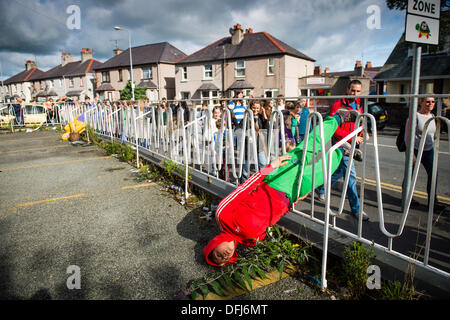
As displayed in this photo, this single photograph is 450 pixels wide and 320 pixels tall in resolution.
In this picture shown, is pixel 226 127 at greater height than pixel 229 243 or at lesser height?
greater

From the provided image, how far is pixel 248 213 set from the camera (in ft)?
8.87

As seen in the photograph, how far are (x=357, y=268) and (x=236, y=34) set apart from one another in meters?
36.5

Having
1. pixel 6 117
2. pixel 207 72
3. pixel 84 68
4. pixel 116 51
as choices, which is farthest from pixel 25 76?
pixel 6 117

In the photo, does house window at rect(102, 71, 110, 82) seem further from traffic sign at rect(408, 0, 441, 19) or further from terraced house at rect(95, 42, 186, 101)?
traffic sign at rect(408, 0, 441, 19)

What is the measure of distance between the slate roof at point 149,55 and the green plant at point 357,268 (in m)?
42.1

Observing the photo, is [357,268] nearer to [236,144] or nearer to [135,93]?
[236,144]

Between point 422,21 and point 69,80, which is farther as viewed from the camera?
point 69,80

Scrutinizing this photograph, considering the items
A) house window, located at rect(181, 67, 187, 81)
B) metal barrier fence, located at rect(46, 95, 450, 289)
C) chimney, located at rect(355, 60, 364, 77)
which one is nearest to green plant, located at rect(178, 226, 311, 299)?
metal barrier fence, located at rect(46, 95, 450, 289)

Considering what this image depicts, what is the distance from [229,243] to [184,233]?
112 cm

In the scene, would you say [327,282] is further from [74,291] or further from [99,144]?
[99,144]

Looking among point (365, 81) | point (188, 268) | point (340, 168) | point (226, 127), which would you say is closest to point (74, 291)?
point (188, 268)

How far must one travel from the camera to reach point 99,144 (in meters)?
9.96

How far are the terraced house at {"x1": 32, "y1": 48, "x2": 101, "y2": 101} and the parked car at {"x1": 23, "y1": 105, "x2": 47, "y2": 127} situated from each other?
3423 cm

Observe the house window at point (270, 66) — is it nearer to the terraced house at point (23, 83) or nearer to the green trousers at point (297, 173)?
the green trousers at point (297, 173)
